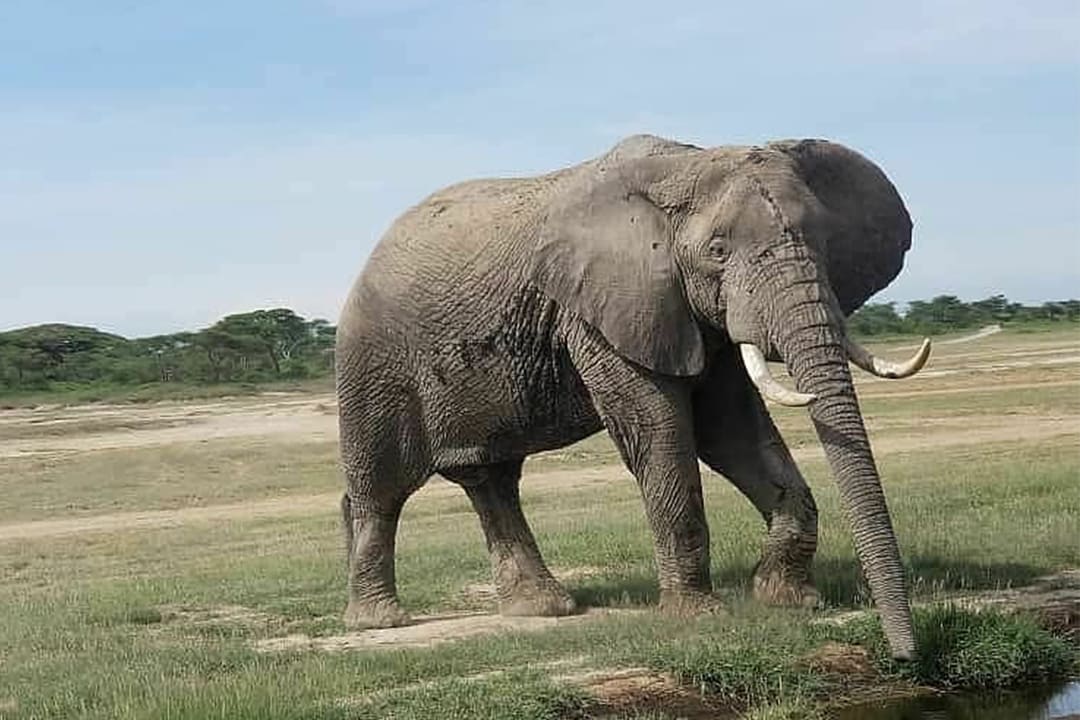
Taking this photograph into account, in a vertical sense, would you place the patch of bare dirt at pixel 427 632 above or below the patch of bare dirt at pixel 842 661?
below

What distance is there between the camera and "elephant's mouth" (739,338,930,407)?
8828 millimetres

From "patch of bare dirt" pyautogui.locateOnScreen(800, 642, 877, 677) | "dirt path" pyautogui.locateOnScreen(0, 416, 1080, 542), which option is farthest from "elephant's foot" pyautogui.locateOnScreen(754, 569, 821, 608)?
"dirt path" pyautogui.locateOnScreen(0, 416, 1080, 542)

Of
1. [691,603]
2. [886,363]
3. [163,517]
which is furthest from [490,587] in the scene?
[163,517]

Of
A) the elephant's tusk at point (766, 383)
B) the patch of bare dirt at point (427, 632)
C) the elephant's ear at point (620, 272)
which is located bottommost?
the patch of bare dirt at point (427, 632)

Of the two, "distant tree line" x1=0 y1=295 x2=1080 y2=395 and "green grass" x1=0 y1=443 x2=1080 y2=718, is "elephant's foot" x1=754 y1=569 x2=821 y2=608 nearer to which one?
"green grass" x1=0 y1=443 x2=1080 y2=718

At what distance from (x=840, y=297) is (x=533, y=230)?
215 cm

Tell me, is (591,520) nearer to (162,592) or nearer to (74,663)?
(162,592)

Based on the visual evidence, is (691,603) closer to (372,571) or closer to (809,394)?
(809,394)

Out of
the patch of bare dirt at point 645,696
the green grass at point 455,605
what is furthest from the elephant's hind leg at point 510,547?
the patch of bare dirt at point 645,696

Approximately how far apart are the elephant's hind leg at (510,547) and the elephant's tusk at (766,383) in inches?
123

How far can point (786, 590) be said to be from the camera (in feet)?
36.1

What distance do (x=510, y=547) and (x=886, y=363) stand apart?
431 centimetres

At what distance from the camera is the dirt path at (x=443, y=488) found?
25422 mm

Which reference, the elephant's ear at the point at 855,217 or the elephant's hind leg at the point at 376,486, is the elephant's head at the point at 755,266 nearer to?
the elephant's ear at the point at 855,217
